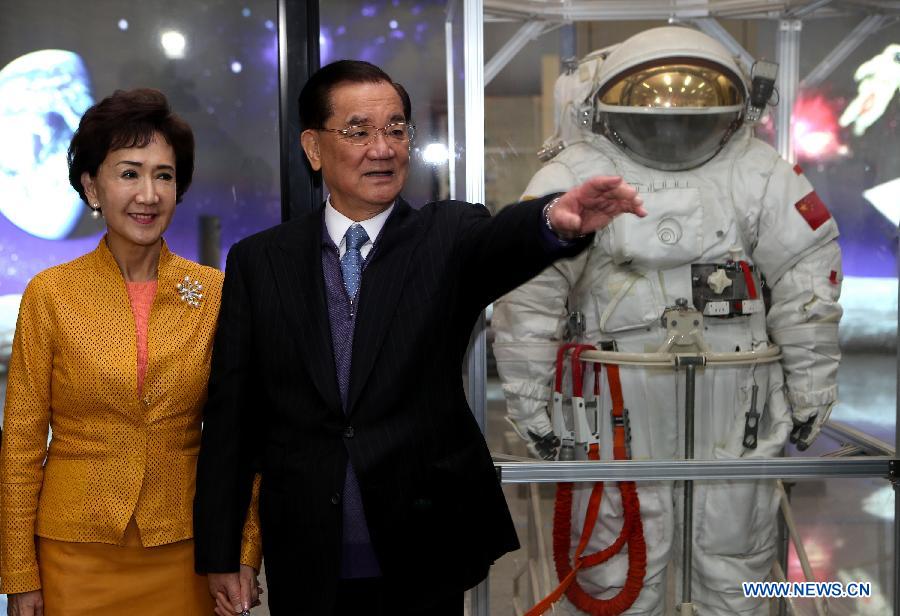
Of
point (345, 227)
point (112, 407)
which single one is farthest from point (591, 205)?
point (112, 407)

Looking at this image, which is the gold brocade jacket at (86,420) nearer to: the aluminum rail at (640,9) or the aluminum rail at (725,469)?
the aluminum rail at (725,469)

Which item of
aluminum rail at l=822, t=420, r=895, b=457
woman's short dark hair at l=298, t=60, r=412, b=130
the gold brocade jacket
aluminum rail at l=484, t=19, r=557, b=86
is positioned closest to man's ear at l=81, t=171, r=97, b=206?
the gold brocade jacket

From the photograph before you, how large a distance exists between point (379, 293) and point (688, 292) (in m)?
1.09

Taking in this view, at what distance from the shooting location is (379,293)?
4.92ft

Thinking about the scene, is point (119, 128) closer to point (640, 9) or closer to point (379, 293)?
point (379, 293)

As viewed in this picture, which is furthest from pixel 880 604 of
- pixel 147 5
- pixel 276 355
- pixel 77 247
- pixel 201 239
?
pixel 147 5

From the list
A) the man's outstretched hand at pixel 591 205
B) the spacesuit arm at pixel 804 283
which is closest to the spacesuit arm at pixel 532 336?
the spacesuit arm at pixel 804 283

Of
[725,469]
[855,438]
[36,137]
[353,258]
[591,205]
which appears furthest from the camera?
[36,137]

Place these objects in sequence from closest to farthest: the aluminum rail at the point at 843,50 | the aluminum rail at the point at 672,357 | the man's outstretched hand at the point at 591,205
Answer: the man's outstretched hand at the point at 591,205 < the aluminum rail at the point at 672,357 < the aluminum rail at the point at 843,50

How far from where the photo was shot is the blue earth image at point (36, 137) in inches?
102

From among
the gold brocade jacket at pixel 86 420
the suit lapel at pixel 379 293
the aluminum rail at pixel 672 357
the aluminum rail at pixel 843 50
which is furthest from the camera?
the aluminum rail at pixel 843 50

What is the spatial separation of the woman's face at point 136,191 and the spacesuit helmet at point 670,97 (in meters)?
1.16

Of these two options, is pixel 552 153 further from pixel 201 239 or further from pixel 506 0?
pixel 201 239

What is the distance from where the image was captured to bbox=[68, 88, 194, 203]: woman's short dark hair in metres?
1.62
